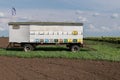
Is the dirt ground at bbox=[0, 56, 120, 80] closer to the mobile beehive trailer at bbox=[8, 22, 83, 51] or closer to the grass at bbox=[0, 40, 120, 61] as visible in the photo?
the grass at bbox=[0, 40, 120, 61]

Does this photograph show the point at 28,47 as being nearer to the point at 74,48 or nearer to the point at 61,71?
the point at 74,48

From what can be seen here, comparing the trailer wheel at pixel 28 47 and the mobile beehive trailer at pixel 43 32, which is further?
the trailer wheel at pixel 28 47

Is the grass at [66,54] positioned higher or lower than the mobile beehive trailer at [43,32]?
lower

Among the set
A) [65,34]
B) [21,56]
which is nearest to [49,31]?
[65,34]

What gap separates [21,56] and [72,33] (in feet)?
24.7

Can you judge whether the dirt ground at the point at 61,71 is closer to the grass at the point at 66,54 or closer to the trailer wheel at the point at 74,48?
the grass at the point at 66,54

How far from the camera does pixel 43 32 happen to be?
106ft

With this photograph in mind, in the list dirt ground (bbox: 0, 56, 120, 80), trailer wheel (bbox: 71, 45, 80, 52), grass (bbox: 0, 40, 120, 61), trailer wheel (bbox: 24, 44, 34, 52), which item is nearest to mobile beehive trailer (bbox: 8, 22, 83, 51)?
trailer wheel (bbox: 24, 44, 34, 52)

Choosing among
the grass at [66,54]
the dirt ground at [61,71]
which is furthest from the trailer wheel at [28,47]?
the dirt ground at [61,71]

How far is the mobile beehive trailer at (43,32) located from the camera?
3238cm

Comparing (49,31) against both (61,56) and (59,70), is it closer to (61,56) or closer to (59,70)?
(61,56)

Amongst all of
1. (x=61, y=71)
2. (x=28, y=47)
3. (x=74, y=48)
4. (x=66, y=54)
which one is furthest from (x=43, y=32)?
(x=61, y=71)

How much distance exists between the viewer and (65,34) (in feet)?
107


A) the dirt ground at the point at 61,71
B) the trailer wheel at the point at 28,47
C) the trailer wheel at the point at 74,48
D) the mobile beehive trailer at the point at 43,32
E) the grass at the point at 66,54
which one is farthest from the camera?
the trailer wheel at the point at 74,48
